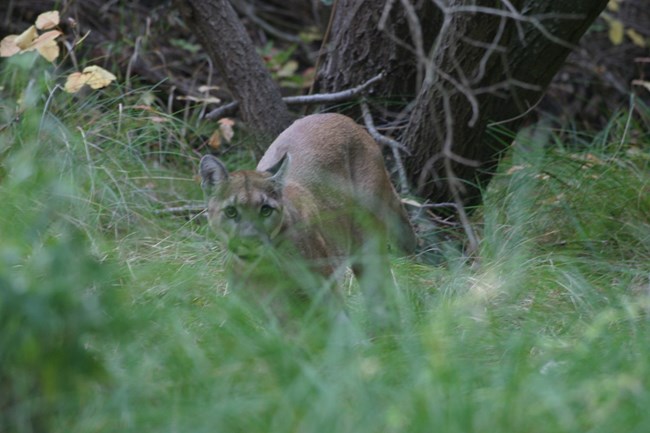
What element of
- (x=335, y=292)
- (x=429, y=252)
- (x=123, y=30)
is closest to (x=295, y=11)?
(x=123, y=30)

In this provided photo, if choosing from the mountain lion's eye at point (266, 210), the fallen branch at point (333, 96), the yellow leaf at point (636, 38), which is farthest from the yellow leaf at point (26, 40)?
the yellow leaf at point (636, 38)

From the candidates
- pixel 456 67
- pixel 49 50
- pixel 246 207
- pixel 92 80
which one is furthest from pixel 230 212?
pixel 49 50

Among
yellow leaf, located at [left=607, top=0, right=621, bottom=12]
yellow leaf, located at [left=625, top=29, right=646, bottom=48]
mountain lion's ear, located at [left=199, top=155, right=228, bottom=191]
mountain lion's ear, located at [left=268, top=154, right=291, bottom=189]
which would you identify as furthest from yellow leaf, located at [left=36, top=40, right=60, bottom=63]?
yellow leaf, located at [left=625, top=29, right=646, bottom=48]

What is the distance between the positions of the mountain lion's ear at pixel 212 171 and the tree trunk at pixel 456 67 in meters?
1.08

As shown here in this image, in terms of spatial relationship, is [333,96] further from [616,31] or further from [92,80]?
[616,31]

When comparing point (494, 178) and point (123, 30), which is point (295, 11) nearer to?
point (123, 30)

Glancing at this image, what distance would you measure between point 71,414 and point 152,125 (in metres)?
3.28

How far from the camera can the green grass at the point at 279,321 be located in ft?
9.33

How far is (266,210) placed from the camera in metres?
4.37

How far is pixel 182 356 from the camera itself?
321cm

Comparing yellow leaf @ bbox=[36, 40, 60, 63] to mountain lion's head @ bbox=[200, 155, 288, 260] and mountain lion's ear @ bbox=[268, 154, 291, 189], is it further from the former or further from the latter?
mountain lion's ear @ bbox=[268, 154, 291, 189]

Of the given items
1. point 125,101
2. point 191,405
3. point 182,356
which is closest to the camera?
point 191,405

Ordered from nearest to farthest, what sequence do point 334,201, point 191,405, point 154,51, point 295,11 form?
point 191,405 → point 334,201 → point 154,51 → point 295,11

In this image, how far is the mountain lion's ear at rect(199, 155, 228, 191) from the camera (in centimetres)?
457
